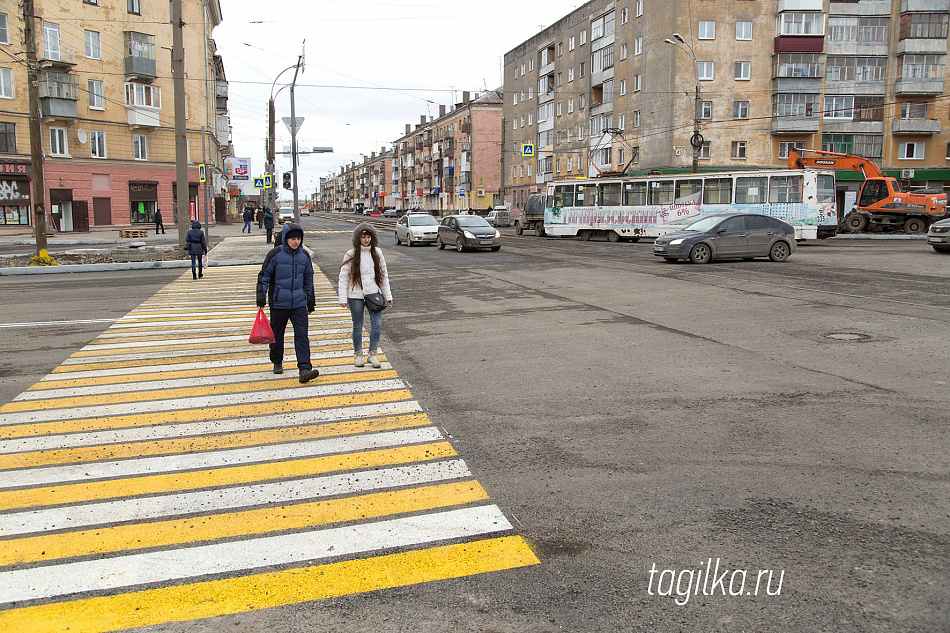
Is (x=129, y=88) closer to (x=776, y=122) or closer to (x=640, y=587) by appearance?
(x=776, y=122)

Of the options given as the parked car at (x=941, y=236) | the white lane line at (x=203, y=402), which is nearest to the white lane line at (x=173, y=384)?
the white lane line at (x=203, y=402)

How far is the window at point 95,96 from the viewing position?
157ft

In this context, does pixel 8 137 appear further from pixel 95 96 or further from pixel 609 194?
pixel 609 194

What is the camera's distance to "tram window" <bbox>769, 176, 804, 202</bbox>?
29797mm

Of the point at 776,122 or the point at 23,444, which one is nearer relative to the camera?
the point at 23,444

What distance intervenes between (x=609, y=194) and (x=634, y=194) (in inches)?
64.6

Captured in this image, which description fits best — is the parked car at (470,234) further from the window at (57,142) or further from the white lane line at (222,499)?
the window at (57,142)

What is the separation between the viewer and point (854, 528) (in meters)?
3.98

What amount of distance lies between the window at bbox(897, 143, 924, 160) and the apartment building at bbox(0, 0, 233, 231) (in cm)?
5127

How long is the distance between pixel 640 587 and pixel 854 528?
143 cm

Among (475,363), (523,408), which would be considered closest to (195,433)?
(523,408)

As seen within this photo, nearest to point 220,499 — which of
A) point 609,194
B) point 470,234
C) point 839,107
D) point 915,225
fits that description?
point 470,234

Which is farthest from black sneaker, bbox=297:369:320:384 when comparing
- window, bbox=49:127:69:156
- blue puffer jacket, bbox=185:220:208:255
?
window, bbox=49:127:69:156

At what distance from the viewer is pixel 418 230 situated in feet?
110
